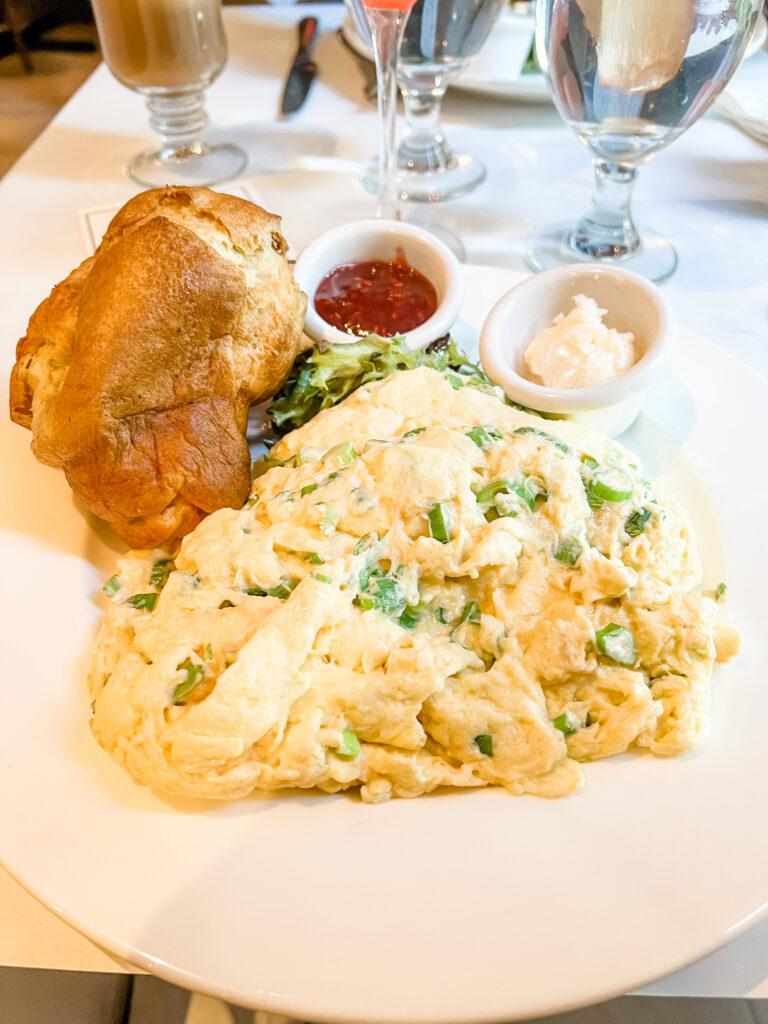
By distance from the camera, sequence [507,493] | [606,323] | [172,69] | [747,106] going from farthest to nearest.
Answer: [747,106]
[172,69]
[606,323]
[507,493]

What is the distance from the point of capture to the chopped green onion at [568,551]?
5.16ft

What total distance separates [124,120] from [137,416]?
2841 millimetres

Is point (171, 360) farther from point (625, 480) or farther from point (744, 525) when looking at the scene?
point (744, 525)

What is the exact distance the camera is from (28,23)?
6215mm

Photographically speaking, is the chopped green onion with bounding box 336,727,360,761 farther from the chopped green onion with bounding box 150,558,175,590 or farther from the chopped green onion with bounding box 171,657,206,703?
the chopped green onion with bounding box 150,558,175,590

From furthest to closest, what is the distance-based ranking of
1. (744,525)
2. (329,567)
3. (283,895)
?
(744,525), (329,567), (283,895)

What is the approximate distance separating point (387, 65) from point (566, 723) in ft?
7.53

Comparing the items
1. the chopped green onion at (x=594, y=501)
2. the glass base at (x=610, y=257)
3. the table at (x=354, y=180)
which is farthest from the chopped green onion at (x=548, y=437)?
the glass base at (x=610, y=257)

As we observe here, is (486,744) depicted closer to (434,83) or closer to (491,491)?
(491,491)

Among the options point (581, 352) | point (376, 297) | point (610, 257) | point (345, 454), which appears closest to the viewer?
point (345, 454)

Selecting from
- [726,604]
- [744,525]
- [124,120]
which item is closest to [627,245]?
[744,525]

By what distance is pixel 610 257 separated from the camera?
299 cm

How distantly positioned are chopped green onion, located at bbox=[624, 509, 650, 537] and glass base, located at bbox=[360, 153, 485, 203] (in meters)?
2.20

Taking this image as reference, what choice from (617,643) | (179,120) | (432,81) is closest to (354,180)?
(432,81)
